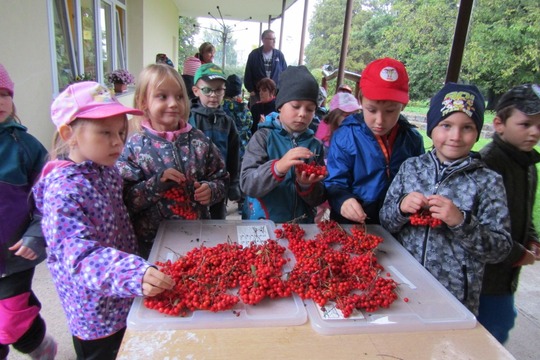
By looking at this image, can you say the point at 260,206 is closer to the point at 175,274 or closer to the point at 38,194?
the point at 175,274

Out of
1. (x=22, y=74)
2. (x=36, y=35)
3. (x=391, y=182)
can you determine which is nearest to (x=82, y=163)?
(x=391, y=182)

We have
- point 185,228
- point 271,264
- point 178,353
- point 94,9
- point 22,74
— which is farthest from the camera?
point 94,9

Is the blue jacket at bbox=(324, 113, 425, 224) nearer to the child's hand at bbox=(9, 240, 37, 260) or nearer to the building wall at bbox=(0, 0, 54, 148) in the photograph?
the child's hand at bbox=(9, 240, 37, 260)

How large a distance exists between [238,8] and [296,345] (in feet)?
56.5

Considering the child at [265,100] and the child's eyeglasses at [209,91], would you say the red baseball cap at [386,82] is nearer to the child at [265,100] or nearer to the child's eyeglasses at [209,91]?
the child's eyeglasses at [209,91]

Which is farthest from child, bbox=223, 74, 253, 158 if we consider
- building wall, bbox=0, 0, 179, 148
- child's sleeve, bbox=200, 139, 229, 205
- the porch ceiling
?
the porch ceiling

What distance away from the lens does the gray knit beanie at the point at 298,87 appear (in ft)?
6.17

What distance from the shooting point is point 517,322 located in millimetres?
2885

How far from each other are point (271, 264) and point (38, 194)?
1.02 metres

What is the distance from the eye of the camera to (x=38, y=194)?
1.44 m

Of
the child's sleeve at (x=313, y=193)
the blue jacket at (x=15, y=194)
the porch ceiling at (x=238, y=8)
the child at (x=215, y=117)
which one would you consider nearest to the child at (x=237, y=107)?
the child at (x=215, y=117)

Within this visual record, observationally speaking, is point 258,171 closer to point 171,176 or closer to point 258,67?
point 171,176

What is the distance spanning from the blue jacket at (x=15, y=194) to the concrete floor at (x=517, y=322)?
78cm

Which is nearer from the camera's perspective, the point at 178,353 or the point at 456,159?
the point at 178,353
